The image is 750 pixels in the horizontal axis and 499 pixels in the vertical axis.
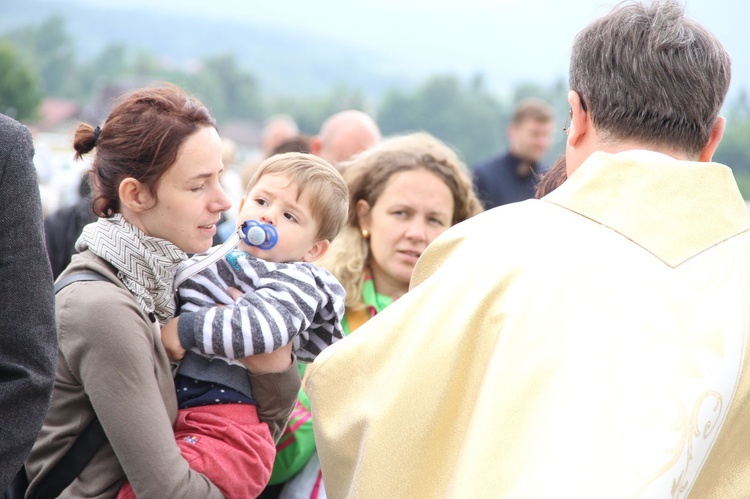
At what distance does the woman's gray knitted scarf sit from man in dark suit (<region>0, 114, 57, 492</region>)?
0.46 metres

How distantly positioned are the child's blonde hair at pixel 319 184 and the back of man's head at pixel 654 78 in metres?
0.86

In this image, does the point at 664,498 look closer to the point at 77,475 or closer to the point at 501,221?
the point at 501,221

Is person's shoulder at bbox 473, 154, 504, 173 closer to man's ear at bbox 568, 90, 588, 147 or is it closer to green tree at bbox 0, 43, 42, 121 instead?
man's ear at bbox 568, 90, 588, 147

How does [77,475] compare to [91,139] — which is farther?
[91,139]

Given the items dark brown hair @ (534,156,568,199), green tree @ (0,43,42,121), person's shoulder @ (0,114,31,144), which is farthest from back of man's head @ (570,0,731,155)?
green tree @ (0,43,42,121)

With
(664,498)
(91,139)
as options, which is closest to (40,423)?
(91,139)

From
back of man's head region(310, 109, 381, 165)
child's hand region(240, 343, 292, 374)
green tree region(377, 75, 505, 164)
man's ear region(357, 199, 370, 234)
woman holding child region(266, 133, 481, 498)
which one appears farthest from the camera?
green tree region(377, 75, 505, 164)

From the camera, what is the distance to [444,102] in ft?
305

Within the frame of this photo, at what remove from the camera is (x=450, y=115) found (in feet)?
298

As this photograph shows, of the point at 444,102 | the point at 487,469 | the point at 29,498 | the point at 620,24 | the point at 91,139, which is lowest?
the point at 444,102

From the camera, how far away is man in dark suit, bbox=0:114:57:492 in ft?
5.84

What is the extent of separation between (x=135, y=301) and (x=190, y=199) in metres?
0.31

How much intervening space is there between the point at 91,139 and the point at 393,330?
1026mm

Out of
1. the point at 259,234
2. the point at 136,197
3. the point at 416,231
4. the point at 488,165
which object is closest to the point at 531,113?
the point at 488,165
